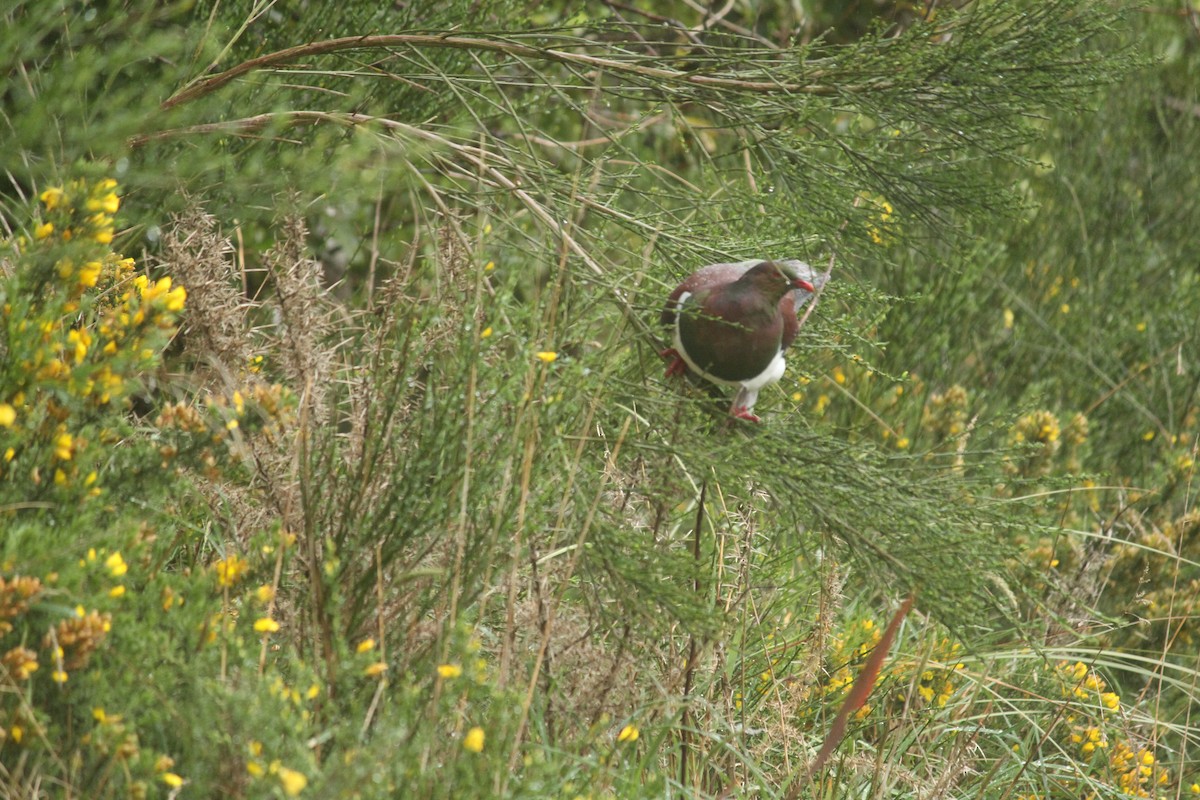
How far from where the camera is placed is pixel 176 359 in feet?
9.42

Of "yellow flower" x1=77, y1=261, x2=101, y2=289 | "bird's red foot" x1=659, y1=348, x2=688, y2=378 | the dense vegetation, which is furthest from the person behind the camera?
"bird's red foot" x1=659, y1=348, x2=688, y2=378

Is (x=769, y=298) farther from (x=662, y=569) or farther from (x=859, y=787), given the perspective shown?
(x=859, y=787)

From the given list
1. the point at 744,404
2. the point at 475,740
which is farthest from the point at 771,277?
the point at 475,740

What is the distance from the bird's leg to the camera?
2.38 metres

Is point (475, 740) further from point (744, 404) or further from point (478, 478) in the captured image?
point (744, 404)

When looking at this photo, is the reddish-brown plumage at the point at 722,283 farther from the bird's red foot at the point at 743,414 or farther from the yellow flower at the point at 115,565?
the yellow flower at the point at 115,565

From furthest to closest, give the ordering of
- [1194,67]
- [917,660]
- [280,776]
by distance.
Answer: [1194,67] < [917,660] < [280,776]

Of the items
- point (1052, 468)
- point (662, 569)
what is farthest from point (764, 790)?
point (1052, 468)

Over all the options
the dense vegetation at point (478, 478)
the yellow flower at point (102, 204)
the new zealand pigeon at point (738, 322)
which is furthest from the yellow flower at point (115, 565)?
the new zealand pigeon at point (738, 322)

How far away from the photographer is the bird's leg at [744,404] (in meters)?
2.38

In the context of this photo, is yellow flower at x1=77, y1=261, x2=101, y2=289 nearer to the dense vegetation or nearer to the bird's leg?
the dense vegetation

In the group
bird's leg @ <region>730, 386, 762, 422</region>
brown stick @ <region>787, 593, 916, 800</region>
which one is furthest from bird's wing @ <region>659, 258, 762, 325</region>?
brown stick @ <region>787, 593, 916, 800</region>

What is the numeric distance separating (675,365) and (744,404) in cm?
15

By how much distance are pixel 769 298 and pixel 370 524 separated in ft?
2.57
